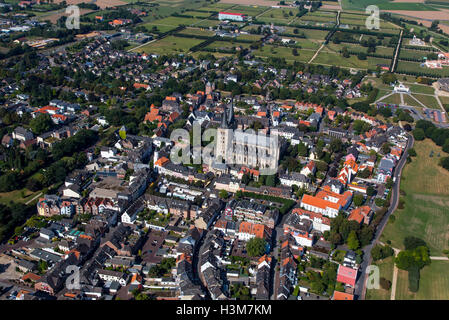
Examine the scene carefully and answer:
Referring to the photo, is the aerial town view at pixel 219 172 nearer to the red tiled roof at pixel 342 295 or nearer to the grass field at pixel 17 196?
the grass field at pixel 17 196

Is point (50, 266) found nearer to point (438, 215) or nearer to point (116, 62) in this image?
point (438, 215)

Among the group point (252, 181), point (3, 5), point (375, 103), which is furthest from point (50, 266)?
point (3, 5)

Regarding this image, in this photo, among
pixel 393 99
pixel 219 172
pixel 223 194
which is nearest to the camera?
pixel 223 194

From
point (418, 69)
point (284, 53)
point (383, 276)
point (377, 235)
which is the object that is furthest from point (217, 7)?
point (383, 276)

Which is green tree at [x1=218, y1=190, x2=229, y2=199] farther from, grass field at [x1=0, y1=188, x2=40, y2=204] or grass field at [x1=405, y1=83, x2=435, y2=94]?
grass field at [x1=405, y1=83, x2=435, y2=94]

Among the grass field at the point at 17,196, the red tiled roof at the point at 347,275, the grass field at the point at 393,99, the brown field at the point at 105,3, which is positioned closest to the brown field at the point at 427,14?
the grass field at the point at 393,99

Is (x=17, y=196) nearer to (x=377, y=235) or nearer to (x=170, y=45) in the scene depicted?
(x=377, y=235)
